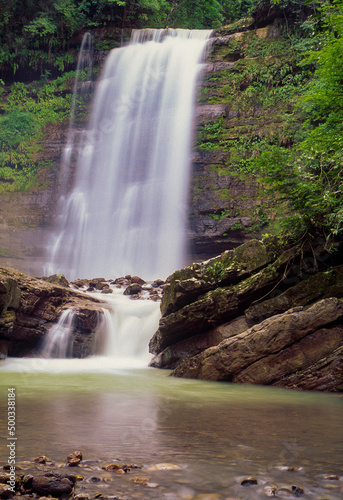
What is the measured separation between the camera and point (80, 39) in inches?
1174

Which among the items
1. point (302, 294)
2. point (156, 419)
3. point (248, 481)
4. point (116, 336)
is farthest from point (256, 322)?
point (248, 481)

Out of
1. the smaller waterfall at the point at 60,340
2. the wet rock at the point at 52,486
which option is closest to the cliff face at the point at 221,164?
the smaller waterfall at the point at 60,340

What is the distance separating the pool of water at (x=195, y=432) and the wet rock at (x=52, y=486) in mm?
364

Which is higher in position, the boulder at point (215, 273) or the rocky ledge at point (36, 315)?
the boulder at point (215, 273)

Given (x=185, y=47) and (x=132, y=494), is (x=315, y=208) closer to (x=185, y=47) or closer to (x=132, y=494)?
(x=132, y=494)

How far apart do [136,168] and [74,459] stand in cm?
2244

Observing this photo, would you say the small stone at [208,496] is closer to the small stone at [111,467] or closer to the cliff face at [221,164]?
the small stone at [111,467]

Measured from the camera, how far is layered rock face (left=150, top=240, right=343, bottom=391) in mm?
7832

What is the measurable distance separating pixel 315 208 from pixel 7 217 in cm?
1970

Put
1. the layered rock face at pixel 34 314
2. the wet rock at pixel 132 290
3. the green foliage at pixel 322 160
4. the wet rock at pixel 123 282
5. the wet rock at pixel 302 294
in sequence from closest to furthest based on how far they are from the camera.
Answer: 1. the green foliage at pixel 322 160
2. the wet rock at pixel 302 294
3. the layered rock face at pixel 34 314
4. the wet rock at pixel 132 290
5. the wet rock at pixel 123 282

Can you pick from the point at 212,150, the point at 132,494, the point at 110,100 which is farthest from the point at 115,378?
the point at 110,100

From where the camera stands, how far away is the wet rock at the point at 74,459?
2982 millimetres

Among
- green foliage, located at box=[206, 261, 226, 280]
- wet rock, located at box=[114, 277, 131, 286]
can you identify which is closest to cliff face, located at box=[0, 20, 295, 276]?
wet rock, located at box=[114, 277, 131, 286]

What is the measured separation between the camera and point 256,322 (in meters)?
9.40
